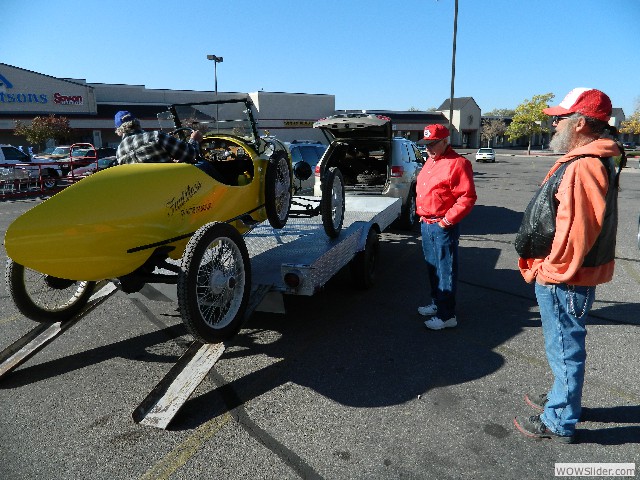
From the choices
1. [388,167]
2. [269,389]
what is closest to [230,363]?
[269,389]

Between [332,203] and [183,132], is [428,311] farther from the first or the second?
[183,132]

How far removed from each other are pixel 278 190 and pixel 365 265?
1395 mm

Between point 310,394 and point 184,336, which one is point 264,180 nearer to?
point 184,336

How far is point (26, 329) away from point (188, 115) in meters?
2.81

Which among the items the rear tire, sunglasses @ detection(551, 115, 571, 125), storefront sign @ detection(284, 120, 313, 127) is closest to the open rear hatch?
sunglasses @ detection(551, 115, 571, 125)

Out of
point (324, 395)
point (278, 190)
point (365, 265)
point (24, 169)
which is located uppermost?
point (24, 169)

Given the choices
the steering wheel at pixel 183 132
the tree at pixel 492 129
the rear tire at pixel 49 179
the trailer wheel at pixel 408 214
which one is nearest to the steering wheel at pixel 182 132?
the steering wheel at pixel 183 132

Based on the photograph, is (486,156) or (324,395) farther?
(486,156)

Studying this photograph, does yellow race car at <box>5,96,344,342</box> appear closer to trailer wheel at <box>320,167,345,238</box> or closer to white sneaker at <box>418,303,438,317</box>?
trailer wheel at <box>320,167,345,238</box>

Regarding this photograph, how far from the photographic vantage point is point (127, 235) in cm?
298

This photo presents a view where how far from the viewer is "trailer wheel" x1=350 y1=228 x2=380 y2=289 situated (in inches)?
211

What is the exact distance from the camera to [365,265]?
5383 mm

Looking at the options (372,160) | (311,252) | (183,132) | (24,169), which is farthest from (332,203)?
(24,169)

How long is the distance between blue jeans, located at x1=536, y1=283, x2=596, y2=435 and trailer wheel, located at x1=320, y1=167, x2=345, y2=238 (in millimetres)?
2443
